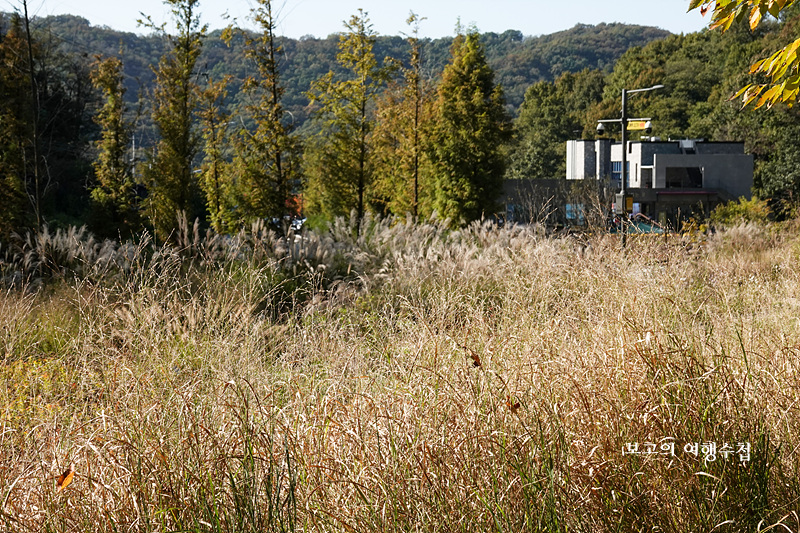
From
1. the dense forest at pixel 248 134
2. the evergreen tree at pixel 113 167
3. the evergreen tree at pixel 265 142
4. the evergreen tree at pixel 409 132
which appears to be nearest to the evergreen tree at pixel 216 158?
the dense forest at pixel 248 134

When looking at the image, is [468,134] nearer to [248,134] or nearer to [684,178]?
[248,134]

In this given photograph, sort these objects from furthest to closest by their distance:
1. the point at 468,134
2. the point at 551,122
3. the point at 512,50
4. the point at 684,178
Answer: the point at 512,50 < the point at 551,122 < the point at 684,178 < the point at 468,134

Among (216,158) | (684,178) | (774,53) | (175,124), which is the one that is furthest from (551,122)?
(774,53)

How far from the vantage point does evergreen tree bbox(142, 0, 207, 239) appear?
14.3 meters

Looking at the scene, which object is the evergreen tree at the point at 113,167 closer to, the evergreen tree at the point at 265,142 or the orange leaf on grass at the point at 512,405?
the evergreen tree at the point at 265,142

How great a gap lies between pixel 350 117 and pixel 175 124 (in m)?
4.26

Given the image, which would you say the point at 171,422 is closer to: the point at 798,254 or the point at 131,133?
the point at 798,254

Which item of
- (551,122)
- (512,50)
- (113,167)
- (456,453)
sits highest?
(512,50)

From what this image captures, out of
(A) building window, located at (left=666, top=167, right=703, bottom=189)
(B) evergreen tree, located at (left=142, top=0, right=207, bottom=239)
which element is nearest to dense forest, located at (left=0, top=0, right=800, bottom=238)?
(B) evergreen tree, located at (left=142, top=0, right=207, bottom=239)

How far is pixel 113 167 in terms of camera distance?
1805 centimetres

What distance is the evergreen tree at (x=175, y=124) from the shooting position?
47.0 feet

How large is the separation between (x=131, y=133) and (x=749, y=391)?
18.8m

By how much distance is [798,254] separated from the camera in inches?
403

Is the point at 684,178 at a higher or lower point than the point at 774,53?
lower
